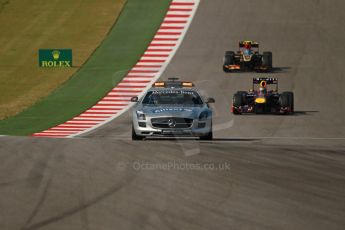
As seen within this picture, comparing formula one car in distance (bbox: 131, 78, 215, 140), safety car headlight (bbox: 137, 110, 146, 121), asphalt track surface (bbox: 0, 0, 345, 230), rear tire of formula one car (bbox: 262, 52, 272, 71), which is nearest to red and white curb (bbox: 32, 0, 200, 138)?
rear tire of formula one car (bbox: 262, 52, 272, 71)

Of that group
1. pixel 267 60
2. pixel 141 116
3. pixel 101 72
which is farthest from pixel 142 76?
pixel 141 116

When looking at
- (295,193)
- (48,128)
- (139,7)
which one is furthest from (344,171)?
(139,7)

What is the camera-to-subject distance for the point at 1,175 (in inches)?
395

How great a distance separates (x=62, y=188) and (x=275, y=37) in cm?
3220

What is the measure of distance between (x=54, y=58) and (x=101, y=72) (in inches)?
109

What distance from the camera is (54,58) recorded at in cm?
3938

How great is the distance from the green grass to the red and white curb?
37 cm

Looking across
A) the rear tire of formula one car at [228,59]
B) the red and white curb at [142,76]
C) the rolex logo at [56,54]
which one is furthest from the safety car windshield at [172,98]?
the rolex logo at [56,54]

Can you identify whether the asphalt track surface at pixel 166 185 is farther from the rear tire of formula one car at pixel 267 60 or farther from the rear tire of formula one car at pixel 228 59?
the rear tire of formula one car at pixel 267 60

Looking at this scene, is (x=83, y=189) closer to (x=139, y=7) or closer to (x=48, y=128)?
Result: (x=48, y=128)

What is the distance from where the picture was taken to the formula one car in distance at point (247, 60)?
1417 inches

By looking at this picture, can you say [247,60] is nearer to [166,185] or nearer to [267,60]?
[267,60]

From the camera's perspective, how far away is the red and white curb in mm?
28516

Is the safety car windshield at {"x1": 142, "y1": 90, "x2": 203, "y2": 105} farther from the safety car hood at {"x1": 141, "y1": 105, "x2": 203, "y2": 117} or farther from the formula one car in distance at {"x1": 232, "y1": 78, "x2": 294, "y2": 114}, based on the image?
the formula one car in distance at {"x1": 232, "y1": 78, "x2": 294, "y2": 114}
